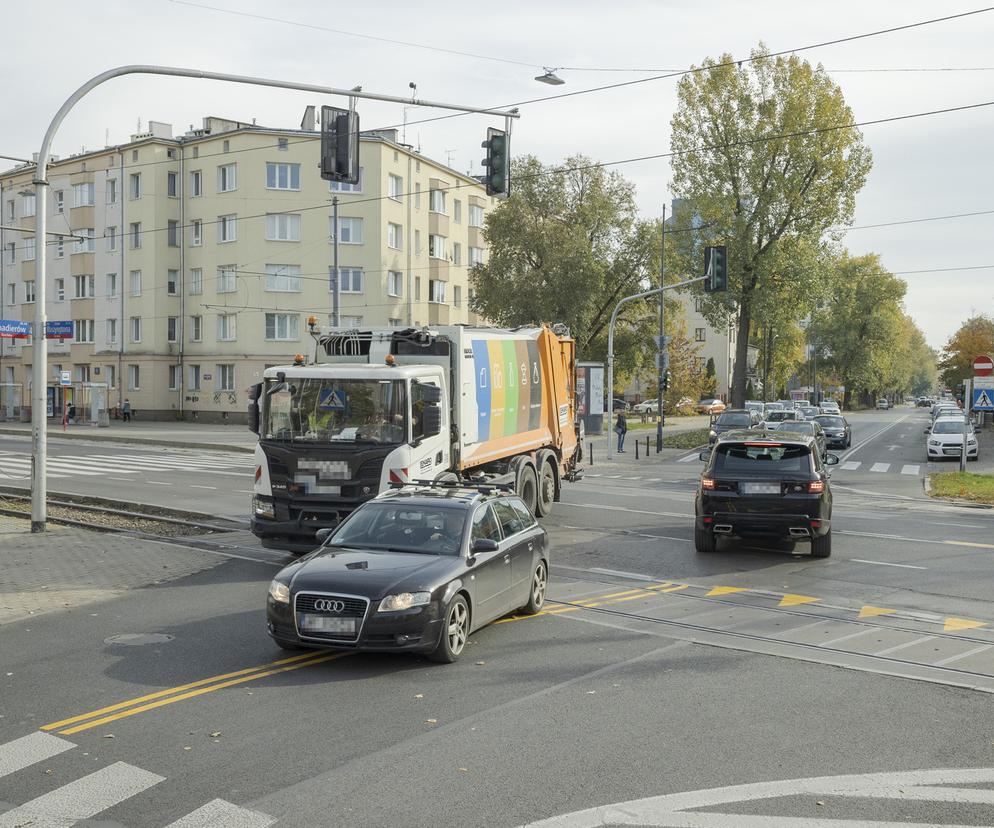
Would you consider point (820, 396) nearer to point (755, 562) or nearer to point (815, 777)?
point (755, 562)

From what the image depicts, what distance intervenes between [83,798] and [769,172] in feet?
144

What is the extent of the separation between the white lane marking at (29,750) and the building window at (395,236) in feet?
158

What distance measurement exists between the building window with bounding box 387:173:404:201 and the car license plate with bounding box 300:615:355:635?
46.5 meters

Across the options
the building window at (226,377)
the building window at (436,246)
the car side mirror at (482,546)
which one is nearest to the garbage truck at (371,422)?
the car side mirror at (482,546)

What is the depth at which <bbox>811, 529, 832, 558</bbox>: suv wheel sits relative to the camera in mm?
14555

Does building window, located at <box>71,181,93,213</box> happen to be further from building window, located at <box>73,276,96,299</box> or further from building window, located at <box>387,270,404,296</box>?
building window, located at <box>387,270,404,296</box>

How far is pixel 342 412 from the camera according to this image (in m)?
13.4

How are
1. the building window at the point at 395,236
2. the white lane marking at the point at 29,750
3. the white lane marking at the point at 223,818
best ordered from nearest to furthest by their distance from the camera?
the white lane marking at the point at 223,818 < the white lane marking at the point at 29,750 < the building window at the point at 395,236

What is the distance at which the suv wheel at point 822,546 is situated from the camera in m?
14.6

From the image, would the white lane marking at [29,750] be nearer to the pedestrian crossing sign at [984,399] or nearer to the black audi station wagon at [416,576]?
the black audi station wagon at [416,576]

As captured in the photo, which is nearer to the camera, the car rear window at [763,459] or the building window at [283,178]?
the car rear window at [763,459]

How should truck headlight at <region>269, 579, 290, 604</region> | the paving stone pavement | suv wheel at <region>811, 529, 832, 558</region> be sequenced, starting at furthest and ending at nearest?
suv wheel at <region>811, 529, 832, 558</region>, the paving stone pavement, truck headlight at <region>269, 579, 290, 604</region>

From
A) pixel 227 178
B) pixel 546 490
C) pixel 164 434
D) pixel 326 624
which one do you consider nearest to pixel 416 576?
pixel 326 624

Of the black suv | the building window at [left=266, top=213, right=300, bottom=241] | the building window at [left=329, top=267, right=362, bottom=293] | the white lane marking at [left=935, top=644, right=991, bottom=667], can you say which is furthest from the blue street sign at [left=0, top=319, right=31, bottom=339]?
the building window at [left=266, top=213, right=300, bottom=241]
